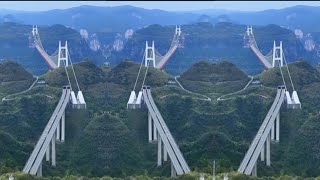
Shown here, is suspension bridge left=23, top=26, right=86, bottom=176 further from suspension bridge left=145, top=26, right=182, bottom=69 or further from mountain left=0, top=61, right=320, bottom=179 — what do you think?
suspension bridge left=145, top=26, right=182, bottom=69

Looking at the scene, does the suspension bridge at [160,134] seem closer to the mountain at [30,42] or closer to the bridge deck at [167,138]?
the bridge deck at [167,138]

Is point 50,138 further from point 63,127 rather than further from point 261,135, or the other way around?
point 261,135

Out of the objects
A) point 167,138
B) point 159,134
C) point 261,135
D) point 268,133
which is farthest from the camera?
point 268,133

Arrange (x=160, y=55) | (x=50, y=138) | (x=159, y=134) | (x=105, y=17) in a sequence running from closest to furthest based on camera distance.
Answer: (x=50, y=138) → (x=159, y=134) → (x=160, y=55) → (x=105, y=17)

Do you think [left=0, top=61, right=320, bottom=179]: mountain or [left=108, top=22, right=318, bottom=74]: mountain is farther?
[left=108, top=22, right=318, bottom=74]: mountain

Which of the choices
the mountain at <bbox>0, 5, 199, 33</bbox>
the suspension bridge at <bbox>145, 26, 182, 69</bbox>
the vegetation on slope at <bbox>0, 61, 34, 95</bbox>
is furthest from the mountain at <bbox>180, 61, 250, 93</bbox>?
the mountain at <bbox>0, 5, 199, 33</bbox>

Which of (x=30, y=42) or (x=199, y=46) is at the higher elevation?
(x=199, y=46)

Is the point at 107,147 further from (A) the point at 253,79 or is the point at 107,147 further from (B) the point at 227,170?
(A) the point at 253,79

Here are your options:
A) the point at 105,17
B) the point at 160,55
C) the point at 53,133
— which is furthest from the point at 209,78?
the point at 105,17

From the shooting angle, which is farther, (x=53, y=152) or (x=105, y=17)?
(x=105, y=17)
